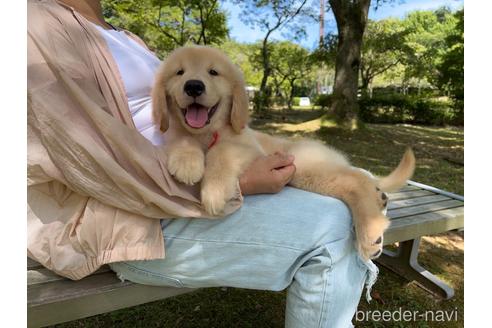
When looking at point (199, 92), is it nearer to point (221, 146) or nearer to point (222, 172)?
point (221, 146)

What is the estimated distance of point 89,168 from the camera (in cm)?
132

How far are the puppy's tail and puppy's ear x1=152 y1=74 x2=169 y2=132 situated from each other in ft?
3.73

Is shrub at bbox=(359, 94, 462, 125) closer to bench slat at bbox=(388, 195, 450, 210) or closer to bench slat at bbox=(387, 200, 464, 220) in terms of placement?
bench slat at bbox=(388, 195, 450, 210)

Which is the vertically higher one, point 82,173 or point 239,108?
point 239,108

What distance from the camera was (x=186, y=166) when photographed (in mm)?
1512

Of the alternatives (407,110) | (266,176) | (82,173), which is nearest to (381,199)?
(266,176)

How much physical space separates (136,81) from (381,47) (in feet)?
69.5

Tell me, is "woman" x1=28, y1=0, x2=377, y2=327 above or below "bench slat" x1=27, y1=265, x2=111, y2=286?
above

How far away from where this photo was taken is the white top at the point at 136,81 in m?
1.80

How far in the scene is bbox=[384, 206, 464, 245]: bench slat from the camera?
2176mm

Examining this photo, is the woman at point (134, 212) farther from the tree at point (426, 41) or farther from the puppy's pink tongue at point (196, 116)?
the tree at point (426, 41)

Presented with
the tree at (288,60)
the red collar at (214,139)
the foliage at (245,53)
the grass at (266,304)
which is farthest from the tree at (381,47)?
the red collar at (214,139)

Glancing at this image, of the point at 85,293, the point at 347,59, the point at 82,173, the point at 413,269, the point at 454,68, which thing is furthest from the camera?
the point at 454,68

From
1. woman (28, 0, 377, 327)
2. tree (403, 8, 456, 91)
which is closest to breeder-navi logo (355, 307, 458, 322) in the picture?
woman (28, 0, 377, 327)
